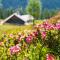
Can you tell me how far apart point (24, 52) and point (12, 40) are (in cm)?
159

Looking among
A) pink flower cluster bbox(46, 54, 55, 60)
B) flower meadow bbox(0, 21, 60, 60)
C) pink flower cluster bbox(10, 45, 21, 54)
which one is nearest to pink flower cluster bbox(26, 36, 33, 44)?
flower meadow bbox(0, 21, 60, 60)

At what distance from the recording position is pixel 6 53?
911 centimetres

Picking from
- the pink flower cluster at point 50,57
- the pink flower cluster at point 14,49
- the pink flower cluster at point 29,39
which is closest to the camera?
the pink flower cluster at point 50,57

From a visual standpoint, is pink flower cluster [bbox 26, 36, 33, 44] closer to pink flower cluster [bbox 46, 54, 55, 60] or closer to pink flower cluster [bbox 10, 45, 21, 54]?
pink flower cluster [bbox 10, 45, 21, 54]

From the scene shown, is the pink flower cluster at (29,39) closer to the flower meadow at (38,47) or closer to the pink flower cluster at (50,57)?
the flower meadow at (38,47)

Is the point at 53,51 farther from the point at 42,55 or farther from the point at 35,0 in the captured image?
the point at 35,0

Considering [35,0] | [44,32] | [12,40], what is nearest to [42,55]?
[44,32]

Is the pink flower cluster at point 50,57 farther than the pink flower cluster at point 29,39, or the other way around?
the pink flower cluster at point 29,39

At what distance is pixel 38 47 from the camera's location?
337 inches

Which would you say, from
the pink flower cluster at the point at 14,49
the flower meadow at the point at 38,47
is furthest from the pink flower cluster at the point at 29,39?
the pink flower cluster at the point at 14,49

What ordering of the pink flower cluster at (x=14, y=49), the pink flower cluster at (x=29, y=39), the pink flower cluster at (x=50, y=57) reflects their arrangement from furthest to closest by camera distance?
the pink flower cluster at (x=29, y=39) < the pink flower cluster at (x=14, y=49) < the pink flower cluster at (x=50, y=57)

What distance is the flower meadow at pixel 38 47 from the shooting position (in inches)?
331

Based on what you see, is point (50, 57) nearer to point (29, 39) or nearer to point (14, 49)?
point (14, 49)

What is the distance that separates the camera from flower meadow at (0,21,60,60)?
331 inches
